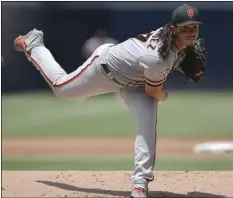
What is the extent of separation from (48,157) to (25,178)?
2389 mm

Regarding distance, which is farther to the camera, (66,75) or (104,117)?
(104,117)

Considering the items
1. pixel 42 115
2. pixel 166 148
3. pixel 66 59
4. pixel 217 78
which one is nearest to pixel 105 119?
pixel 42 115

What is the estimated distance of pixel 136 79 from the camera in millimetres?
3922

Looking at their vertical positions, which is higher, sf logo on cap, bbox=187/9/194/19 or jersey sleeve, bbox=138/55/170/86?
sf logo on cap, bbox=187/9/194/19

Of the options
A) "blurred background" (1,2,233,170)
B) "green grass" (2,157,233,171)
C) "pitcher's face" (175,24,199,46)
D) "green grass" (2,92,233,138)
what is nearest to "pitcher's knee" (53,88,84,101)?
"pitcher's face" (175,24,199,46)

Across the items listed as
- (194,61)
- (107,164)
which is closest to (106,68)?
(194,61)

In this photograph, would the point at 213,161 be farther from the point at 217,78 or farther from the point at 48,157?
the point at 217,78

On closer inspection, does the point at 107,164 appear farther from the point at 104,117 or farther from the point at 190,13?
the point at 104,117

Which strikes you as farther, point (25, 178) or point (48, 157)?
point (48, 157)

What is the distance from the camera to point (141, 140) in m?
3.90

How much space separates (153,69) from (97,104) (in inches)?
422

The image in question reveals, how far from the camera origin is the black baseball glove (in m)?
4.00

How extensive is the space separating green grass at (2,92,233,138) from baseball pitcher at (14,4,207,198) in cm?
503

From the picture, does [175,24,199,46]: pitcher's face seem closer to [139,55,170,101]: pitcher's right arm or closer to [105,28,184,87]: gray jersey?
[105,28,184,87]: gray jersey
